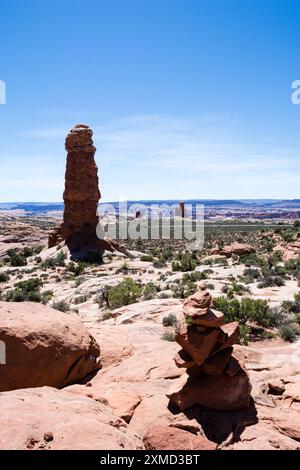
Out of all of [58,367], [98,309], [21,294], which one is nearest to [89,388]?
[58,367]

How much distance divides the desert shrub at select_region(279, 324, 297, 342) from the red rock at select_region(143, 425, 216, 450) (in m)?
7.13

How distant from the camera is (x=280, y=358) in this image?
9.34m

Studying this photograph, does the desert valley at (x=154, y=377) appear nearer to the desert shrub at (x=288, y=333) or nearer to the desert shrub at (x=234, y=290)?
the desert shrub at (x=288, y=333)

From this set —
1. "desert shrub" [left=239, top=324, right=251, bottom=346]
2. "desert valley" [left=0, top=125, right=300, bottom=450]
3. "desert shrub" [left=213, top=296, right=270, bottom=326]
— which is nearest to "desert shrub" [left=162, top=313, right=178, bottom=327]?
"desert valley" [left=0, top=125, right=300, bottom=450]

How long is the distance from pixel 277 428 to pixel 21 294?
52.2 feet

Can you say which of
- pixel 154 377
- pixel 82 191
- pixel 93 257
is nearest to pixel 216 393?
pixel 154 377

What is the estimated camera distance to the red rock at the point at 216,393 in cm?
633

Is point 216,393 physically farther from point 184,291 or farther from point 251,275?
point 251,275

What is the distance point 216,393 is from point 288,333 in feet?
20.1

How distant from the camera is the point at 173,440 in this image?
5.18m

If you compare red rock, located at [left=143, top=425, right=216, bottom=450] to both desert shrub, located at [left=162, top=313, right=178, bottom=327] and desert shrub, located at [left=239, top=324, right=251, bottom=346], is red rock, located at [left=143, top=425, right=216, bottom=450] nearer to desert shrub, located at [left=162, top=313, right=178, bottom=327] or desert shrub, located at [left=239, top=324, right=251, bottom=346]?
desert shrub, located at [left=239, top=324, right=251, bottom=346]

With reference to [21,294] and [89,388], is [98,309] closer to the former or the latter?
[21,294]
